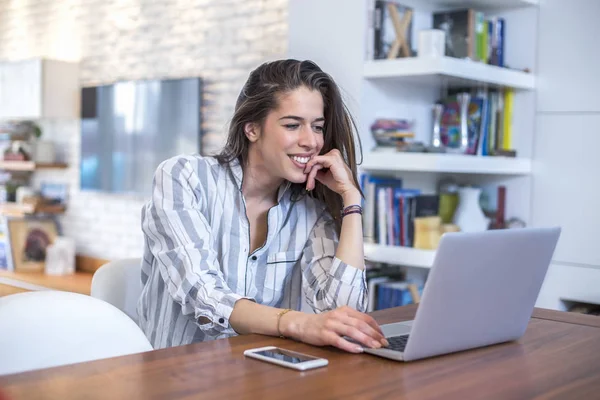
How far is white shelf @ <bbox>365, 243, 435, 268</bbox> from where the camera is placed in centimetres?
329

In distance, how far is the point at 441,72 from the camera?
317cm

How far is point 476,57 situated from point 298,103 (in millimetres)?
1752

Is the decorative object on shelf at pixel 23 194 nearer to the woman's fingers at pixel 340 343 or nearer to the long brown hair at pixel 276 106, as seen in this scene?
the long brown hair at pixel 276 106

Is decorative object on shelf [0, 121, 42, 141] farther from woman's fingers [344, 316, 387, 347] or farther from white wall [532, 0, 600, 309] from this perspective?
woman's fingers [344, 316, 387, 347]

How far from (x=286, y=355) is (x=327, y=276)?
2.17ft

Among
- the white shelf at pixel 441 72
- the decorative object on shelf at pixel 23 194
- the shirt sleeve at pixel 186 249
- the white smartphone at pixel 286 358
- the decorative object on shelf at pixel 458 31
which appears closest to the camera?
the white smartphone at pixel 286 358

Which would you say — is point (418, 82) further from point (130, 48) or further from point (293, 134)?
point (130, 48)

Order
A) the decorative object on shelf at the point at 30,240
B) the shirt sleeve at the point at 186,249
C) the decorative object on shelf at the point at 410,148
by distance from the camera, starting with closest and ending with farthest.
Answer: the shirt sleeve at the point at 186,249, the decorative object on shelf at the point at 410,148, the decorative object on shelf at the point at 30,240

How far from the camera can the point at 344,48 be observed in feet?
11.1

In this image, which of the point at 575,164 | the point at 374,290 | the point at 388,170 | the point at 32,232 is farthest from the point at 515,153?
the point at 32,232

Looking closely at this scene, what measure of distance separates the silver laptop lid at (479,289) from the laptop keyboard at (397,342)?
0.06 metres

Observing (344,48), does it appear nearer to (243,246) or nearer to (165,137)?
(243,246)

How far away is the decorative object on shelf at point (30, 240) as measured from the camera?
227 inches

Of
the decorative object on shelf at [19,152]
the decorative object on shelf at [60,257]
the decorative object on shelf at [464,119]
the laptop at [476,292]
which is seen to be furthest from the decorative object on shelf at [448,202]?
the decorative object on shelf at [19,152]
